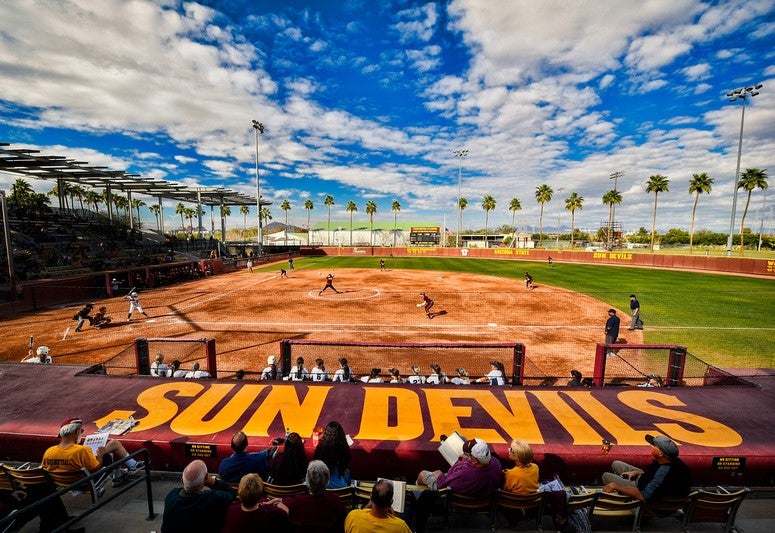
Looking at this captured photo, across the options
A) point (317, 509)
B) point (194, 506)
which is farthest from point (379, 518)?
point (194, 506)

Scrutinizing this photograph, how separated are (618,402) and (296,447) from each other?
7.38 metres

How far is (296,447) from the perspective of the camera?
4.86 m

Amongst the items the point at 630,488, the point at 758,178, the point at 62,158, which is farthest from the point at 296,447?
the point at 758,178

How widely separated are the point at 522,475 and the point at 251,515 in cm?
368

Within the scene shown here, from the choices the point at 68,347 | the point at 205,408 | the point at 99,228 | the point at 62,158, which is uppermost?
the point at 62,158

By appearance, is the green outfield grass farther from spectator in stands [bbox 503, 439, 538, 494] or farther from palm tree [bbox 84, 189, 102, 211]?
palm tree [bbox 84, 189, 102, 211]

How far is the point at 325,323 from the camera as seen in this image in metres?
18.9

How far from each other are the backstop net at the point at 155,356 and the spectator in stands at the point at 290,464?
555 centimetres

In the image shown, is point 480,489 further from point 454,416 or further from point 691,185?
point 691,185

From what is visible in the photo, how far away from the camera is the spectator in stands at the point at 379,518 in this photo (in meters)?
3.61

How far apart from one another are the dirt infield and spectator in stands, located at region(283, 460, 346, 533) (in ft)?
22.1

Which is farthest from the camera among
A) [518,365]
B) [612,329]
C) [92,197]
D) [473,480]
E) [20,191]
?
[92,197]

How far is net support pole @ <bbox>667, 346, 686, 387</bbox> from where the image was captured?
8.97 meters

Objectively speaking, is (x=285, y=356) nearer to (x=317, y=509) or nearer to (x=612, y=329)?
(x=317, y=509)
